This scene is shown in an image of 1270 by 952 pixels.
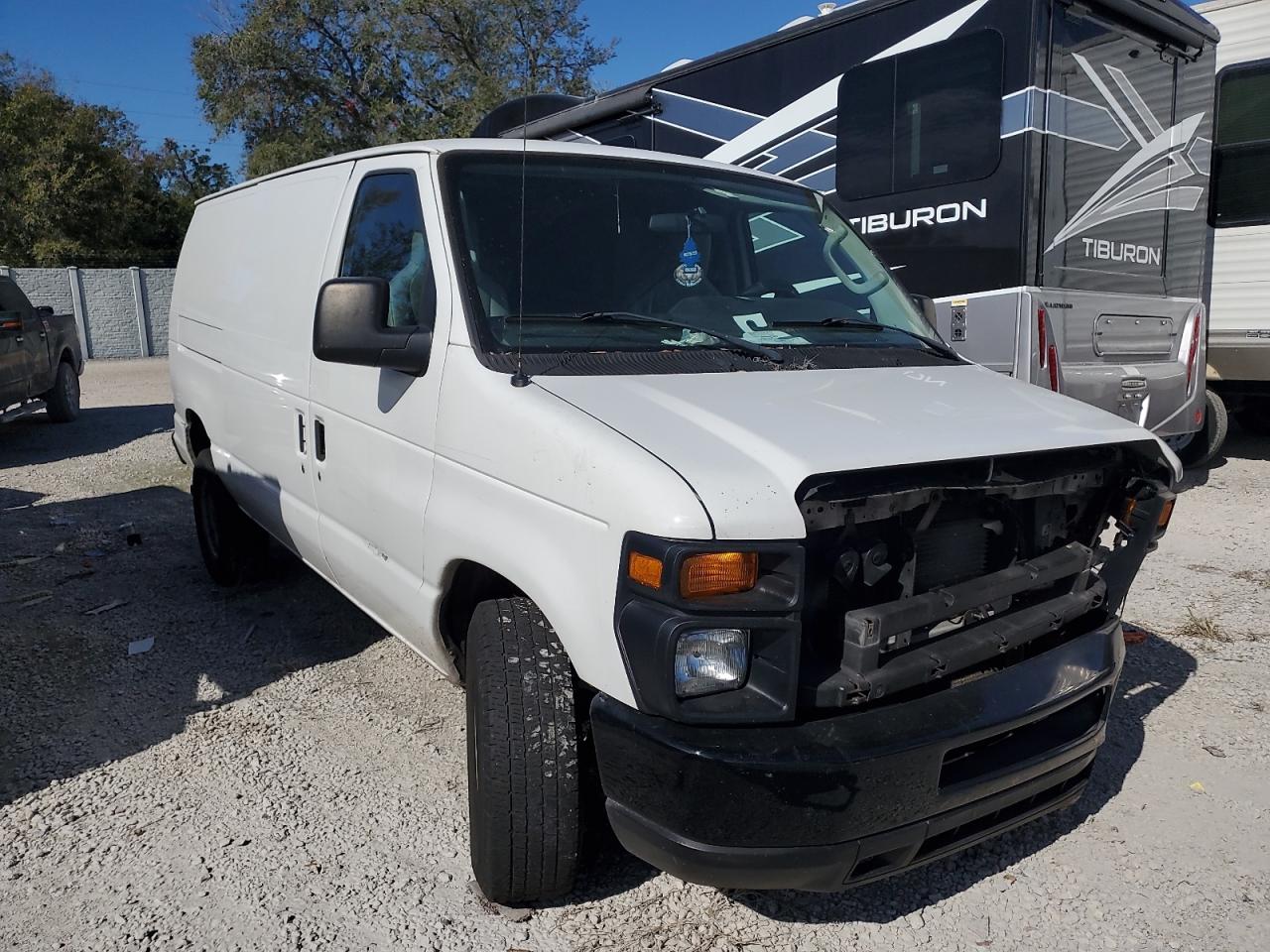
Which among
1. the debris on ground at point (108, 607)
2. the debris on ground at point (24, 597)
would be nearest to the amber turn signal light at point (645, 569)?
the debris on ground at point (108, 607)

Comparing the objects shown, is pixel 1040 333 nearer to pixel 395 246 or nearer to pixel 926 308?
pixel 926 308

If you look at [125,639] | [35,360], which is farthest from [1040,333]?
[35,360]

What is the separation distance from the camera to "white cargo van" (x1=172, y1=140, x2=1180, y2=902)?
218 cm

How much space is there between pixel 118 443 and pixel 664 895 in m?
9.63

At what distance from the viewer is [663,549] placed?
2109 mm

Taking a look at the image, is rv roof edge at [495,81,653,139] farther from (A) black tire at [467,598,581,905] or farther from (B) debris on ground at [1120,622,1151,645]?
(A) black tire at [467,598,581,905]

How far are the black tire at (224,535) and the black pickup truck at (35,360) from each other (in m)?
5.88

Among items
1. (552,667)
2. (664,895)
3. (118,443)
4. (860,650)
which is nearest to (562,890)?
(664,895)

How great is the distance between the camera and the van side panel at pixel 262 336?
3.95 m

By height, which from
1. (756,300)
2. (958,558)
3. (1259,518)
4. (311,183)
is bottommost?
(1259,518)

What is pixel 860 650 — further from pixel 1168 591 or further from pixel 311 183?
pixel 1168 591

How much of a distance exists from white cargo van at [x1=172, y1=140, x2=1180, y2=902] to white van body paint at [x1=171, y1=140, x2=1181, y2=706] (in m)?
0.01

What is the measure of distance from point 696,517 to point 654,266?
1508 millimetres

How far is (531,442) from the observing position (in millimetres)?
2531
